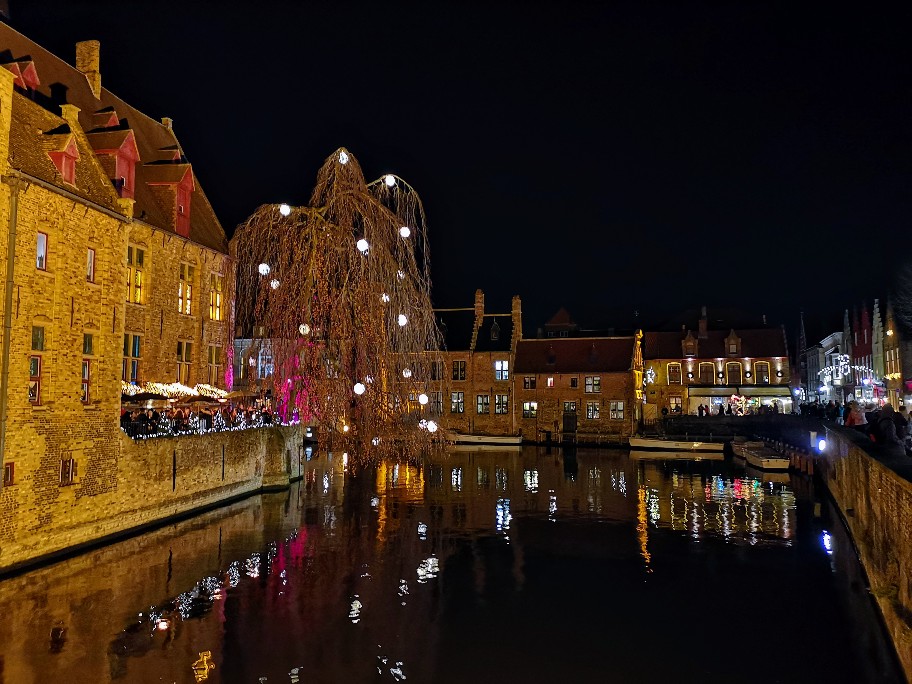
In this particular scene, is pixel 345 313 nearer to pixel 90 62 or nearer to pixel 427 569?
pixel 427 569

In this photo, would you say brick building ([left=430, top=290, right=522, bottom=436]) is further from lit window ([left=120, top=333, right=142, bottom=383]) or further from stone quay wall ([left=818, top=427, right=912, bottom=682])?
stone quay wall ([left=818, top=427, right=912, bottom=682])

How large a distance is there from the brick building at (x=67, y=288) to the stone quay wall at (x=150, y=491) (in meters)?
0.12

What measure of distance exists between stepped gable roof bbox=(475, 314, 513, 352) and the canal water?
112 feet

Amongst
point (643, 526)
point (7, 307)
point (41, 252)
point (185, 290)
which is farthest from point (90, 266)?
point (643, 526)

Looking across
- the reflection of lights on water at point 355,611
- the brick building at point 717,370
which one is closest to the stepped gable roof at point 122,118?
the reflection of lights on water at point 355,611

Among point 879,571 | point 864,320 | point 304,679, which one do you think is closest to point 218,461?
point 304,679

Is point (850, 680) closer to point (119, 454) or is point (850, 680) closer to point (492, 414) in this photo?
point (119, 454)

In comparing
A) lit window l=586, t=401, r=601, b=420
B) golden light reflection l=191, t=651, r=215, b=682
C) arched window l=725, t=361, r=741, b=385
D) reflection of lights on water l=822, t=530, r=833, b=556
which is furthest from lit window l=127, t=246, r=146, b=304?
arched window l=725, t=361, r=741, b=385

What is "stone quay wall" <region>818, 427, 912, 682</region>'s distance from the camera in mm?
10047

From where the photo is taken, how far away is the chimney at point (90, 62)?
2594cm

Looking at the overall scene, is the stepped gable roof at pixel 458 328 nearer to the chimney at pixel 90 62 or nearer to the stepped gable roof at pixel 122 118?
the stepped gable roof at pixel 122 118

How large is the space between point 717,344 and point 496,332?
1880cm

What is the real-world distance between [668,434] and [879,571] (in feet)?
132

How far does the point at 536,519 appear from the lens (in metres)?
22.5
